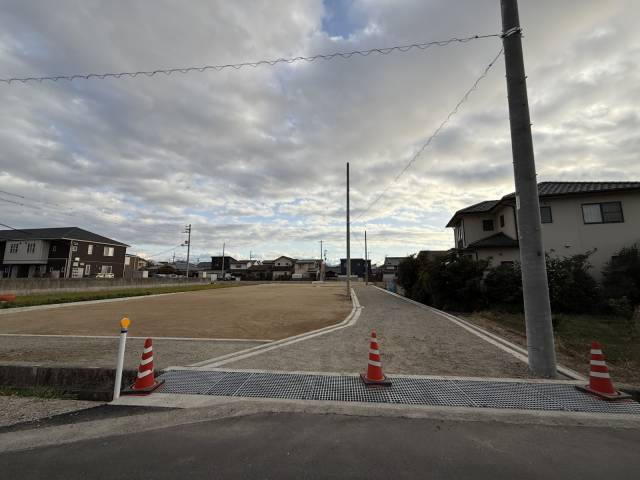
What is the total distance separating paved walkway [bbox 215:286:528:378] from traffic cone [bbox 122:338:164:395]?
1.27 meters

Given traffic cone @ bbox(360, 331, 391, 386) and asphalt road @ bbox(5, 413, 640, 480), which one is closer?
asphalt road @ bbox(5, 413, 640, 480)

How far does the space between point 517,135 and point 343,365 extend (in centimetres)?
508

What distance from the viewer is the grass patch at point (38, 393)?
4.39m

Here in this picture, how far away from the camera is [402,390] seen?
4.26 meters

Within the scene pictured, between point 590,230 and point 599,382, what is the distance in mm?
15872

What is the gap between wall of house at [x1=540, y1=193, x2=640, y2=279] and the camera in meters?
15.5

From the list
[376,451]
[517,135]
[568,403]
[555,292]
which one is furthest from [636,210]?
[376,451]

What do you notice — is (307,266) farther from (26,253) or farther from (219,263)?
(26,253)

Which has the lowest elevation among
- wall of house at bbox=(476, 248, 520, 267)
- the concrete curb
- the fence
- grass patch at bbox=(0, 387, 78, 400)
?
grass patch at bbox=(0, 387, 78, 400)

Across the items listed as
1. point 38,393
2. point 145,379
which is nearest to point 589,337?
point 145,379

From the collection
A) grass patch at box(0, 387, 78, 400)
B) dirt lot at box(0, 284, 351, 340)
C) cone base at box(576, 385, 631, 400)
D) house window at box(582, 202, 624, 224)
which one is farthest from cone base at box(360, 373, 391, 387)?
house window at box(582, 202, 624, 224)

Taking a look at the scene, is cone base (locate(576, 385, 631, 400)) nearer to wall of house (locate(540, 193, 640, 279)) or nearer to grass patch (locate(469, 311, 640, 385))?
grass patch (locate(469, 311, 640, 385))

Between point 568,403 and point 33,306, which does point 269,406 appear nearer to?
point 568,403

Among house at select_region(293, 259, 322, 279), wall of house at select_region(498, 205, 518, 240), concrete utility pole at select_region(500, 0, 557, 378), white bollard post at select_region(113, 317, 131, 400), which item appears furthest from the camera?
house at select_region(293, 259, 322, 279)
